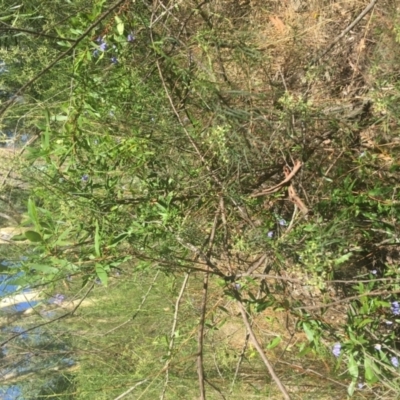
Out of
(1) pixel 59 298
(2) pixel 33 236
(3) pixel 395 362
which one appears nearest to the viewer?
(2) pixel 33 236

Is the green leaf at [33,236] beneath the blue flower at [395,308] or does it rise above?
above

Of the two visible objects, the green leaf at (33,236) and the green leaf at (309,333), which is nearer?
the green leaf at (33,236)

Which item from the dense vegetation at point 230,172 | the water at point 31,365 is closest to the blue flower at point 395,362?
the dense vegetation at point 230,172

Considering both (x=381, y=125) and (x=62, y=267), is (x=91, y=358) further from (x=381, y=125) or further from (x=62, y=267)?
(x=381, y=125)

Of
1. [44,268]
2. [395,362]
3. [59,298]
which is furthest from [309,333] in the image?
[59,298]

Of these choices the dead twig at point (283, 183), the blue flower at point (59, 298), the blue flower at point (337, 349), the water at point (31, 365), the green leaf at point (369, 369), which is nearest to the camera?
the green leaf at point (369, 369)

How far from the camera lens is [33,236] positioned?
1246mm

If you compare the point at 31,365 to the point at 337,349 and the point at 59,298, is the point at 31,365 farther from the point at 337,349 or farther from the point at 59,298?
the point at 337,349

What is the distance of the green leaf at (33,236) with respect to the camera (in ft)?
4.05

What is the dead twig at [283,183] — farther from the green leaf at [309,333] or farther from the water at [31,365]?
the water at [31,365]

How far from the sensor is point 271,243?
62.3 inches

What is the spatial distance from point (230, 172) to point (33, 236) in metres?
0.75

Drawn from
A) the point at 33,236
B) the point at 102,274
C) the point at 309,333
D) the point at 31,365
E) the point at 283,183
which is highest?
the point at 33,236

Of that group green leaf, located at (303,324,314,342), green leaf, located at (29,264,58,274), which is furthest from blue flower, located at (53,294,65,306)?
green leaf, located at (303,324,314,342)
